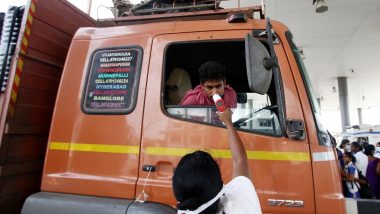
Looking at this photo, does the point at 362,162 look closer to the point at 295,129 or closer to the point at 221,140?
the point at 295,129

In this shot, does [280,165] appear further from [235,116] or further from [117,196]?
[117,196]

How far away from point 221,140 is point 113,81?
92 cm

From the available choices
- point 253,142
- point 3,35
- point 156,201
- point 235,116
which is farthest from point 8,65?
point 253,142

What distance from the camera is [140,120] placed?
6.82 ft

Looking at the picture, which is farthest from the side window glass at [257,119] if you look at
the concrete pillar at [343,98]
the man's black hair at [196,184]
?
the concrete pillar at [343,98]

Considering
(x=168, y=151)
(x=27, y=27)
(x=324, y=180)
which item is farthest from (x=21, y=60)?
(x=324, y=180)

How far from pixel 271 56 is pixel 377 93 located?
25742 mm

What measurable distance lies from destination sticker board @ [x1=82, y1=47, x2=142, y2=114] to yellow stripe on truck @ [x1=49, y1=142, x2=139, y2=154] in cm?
24

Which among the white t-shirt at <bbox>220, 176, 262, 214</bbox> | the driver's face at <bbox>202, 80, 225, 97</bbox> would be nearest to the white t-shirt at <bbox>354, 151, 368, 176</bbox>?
the driver's face at <bbox>202, 80, 225, 97</bbox>

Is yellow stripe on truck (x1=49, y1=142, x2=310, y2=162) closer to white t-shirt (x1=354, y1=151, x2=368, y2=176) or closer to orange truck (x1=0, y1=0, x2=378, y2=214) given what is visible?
orange truck (x1=0, y1=0, x2=378, y2=214)

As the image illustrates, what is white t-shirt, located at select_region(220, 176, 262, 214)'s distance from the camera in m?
1.17

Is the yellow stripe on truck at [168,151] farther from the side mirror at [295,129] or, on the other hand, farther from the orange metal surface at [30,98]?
the orange metal surface at [30,98]

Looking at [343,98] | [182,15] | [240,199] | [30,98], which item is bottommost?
[240,199]

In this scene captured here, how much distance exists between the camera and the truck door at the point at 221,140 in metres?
1.83
